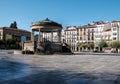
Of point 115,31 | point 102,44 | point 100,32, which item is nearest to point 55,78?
point 102,44

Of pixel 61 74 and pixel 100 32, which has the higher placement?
pixel 100 32

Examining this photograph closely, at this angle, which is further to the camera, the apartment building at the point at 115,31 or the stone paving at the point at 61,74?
the apartment building at the point at 115,31

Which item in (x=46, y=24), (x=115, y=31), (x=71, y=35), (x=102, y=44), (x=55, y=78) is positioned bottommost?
(x=55, y=78)

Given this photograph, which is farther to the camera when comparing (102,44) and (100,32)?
(100,32)

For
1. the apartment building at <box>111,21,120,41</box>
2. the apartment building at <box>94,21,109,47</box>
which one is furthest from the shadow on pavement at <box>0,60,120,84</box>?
the apartment building at <box>94,21,109,47</box>

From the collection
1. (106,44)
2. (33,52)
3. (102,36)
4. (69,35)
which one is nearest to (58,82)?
(33,52)

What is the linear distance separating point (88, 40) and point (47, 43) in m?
122

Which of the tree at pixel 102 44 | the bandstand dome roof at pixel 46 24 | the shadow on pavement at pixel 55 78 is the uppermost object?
the bandstand dome roof at pixel 46 24

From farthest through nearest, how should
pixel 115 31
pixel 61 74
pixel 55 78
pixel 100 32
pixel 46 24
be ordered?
pixel 100 32
pixel 115 31
pixel 46 24
pixel 61 74
pixel 55 78

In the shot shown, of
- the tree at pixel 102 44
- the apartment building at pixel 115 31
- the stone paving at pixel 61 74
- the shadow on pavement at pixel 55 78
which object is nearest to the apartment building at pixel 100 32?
the apartment building at pixel 115 31

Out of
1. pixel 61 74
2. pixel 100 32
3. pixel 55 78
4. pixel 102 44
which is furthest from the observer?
pixel 100 32

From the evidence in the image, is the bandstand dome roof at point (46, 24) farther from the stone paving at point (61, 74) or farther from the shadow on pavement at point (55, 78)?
the shadow on pavement at point (55, 78)

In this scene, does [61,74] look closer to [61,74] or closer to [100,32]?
[61,74]

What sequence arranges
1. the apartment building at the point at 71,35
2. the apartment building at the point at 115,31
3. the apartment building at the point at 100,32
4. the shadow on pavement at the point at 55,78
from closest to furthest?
the shadow on pavement at the point at 55,78 → the apartment building at the point at 115,31 → the apartment building at the point at 100,32 → the apartment building at the point at 71,35
